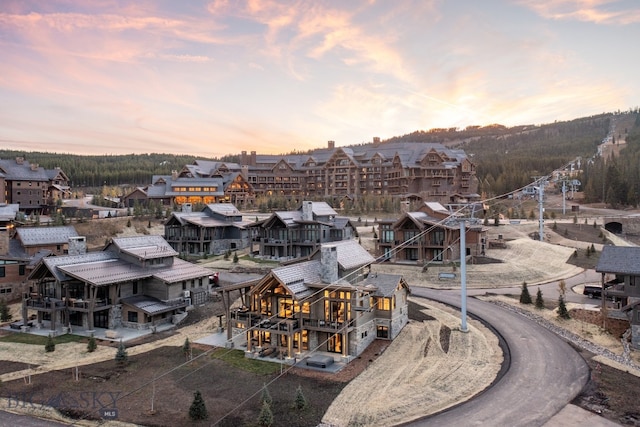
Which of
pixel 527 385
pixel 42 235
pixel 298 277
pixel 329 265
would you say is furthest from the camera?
pixel 42 235

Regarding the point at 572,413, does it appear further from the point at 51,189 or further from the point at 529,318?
the point at 51,189

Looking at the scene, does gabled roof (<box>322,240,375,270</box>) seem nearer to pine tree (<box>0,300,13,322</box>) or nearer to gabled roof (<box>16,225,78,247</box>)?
pine tree (<box>0,300,13,322</box>)

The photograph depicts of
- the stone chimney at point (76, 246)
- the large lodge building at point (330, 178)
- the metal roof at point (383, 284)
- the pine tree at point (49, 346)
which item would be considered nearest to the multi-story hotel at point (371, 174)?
the large lodge building at point (330, 178)

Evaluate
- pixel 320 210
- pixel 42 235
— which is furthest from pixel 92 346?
pixel 320 210

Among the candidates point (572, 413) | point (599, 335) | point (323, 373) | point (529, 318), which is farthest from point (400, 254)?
point (572, 413)

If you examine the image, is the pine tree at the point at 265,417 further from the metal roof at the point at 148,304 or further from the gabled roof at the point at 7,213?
the gabled roof at the point at 7,213

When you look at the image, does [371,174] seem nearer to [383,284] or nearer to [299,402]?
[383,284]
